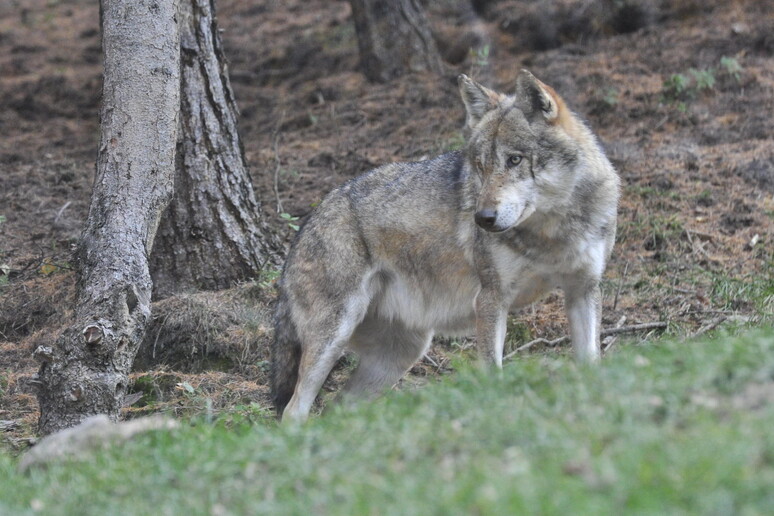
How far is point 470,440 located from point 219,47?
6687 millimetres

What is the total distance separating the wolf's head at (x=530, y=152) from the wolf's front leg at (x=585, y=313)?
68 centimetres

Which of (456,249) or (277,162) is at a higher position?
(456,249)

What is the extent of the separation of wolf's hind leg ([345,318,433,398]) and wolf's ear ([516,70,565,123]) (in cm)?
220

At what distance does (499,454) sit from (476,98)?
3.75 meters

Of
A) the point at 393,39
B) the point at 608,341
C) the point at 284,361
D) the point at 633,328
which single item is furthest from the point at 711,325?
the point at 393,39

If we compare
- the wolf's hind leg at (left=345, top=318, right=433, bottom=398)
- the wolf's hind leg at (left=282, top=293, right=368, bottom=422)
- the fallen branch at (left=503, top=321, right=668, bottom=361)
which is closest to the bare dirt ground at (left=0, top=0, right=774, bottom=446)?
the fallen branch at (left=503, top=321, right=668, bottom=361)

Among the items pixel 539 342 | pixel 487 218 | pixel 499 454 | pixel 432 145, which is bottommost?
pixel 539 342

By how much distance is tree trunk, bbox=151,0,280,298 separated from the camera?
9570 millimetres

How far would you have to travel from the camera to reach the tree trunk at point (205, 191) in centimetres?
957

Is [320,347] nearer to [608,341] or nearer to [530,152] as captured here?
[530,152]

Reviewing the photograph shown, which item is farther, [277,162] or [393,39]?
[393,39]

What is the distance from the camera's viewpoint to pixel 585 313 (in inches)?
277

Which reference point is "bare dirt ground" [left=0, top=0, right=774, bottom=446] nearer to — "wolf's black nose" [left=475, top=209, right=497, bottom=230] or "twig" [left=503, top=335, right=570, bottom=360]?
"twig" [left=503, top=335, right=570, bottom=360]

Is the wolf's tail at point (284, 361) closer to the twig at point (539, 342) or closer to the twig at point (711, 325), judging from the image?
the twig at point (539, 342)
